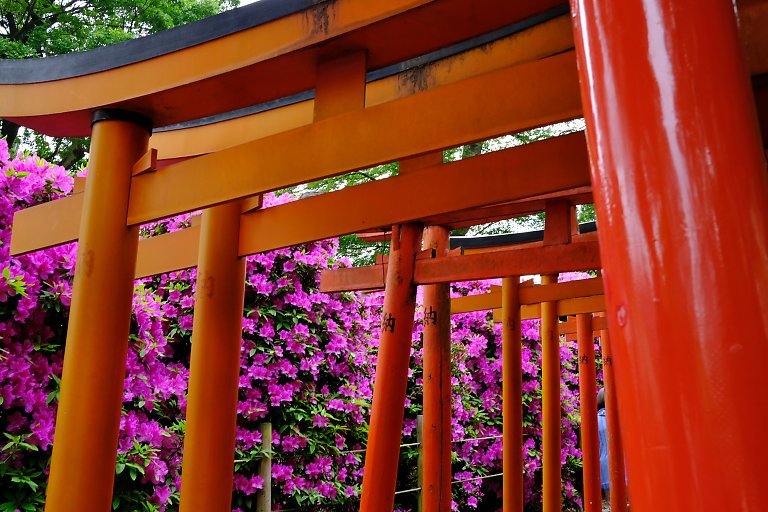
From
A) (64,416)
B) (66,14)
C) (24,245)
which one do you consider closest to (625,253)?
(64,416)

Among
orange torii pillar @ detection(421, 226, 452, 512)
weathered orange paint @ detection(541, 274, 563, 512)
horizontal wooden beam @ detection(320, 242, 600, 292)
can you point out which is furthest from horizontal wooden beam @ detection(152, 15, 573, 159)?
weathered orange paint @ detection(541, 274, 563, 512)

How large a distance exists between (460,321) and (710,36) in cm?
746

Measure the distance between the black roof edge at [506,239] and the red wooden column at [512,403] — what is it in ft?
2.05

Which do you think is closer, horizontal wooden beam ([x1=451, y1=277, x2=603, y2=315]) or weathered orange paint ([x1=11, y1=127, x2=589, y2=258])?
weathered orange paint ([x1=11, y1=127, x2=589, y2=258])

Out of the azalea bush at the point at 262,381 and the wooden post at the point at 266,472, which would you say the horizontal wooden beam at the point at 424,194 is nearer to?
the azalea bush at the point at 262,381

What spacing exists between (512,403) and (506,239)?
152cm

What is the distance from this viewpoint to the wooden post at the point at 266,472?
4.69m

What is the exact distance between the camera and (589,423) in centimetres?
654

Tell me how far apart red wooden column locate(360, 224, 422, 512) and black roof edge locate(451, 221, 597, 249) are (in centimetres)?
228

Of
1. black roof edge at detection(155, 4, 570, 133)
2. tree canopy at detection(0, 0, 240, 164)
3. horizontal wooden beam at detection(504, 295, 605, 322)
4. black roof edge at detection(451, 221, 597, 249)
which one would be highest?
tree canopy at detection(0, 0, 240, 164)

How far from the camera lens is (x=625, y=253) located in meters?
0.74

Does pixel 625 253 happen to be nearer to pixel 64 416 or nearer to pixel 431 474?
pixel 64 416

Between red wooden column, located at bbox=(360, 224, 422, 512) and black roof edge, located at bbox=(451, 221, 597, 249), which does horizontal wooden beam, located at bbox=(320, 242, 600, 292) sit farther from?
black roof edge, located at bbox=(451, 221, 597, 249)

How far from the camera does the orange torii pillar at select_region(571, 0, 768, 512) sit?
25.5 inches
